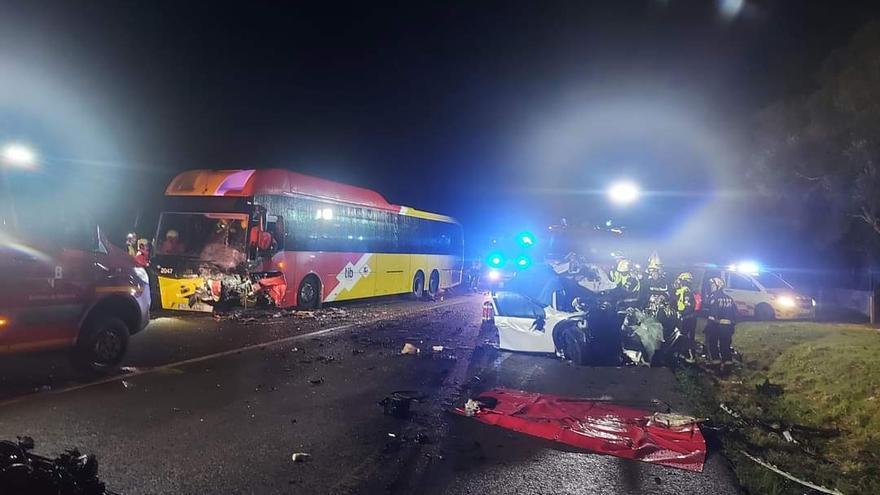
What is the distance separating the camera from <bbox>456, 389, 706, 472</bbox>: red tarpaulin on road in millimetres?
5809

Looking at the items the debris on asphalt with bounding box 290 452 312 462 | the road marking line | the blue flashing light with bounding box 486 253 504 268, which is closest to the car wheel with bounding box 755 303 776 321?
the blue flashing light with bounding box 486 253 504 268

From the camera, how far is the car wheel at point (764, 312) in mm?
17750

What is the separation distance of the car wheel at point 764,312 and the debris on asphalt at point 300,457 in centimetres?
1605

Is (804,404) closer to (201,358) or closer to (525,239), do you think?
(525,239)

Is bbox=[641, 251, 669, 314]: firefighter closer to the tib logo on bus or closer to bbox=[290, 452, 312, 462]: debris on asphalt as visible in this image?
bbox=[290, 452, 312, 462]: debris on asphalt

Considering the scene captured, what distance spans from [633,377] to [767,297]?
1050 cm

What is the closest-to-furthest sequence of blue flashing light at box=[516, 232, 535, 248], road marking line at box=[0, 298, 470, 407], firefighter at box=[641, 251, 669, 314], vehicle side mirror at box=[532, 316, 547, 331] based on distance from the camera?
road marking line at box=[0, 298, 470, 407]
vehicle side mirror at box=[532, 316, 547, 331]
firefighter at box=[641, 251, 669, 314]
blue flashing light at box=[516, 232, 535, 248]

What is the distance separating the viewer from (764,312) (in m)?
17.8

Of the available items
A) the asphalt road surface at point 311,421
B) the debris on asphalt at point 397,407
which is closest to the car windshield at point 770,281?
the asphalt road surface at point 311,421

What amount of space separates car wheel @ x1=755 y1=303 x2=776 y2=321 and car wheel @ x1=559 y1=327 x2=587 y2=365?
10.1 meters

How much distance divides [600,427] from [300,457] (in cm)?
316

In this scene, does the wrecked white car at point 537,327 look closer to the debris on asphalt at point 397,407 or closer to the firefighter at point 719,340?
the firefighter at point 719,340

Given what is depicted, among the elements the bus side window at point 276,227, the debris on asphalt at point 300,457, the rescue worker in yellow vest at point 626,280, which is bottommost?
the debris on asphalt at point 300,457

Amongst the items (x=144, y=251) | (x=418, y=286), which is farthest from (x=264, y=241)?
(x=418, y=286)
